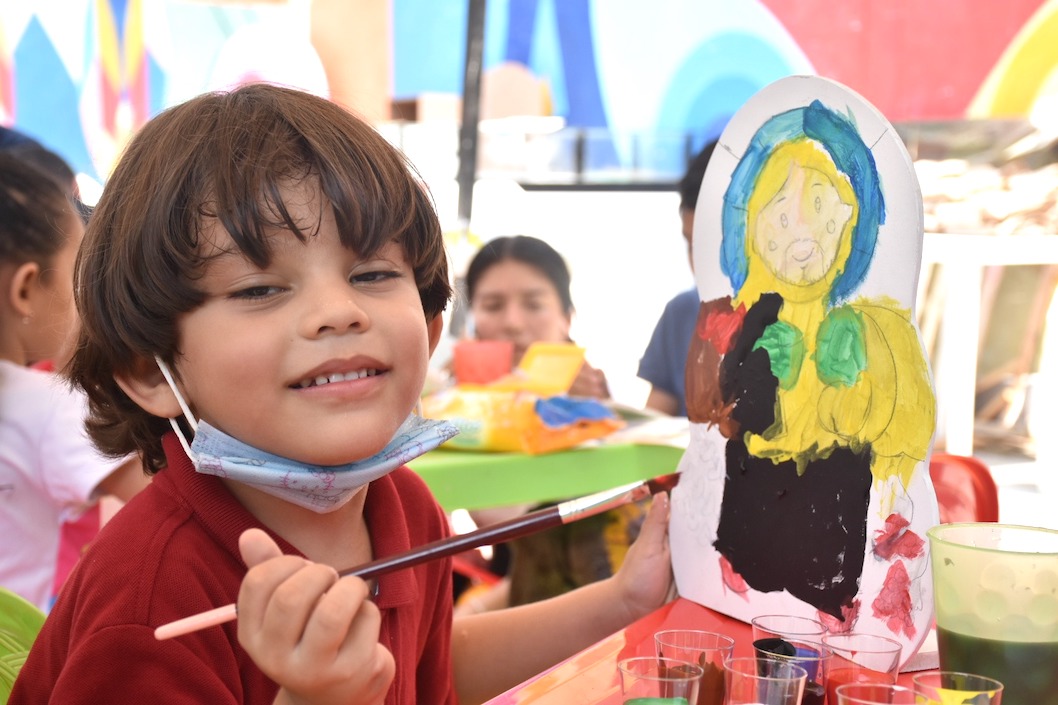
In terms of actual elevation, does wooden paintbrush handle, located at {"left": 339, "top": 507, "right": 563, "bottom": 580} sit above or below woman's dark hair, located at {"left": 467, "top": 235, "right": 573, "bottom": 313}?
below

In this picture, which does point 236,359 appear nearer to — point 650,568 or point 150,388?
point 150,388

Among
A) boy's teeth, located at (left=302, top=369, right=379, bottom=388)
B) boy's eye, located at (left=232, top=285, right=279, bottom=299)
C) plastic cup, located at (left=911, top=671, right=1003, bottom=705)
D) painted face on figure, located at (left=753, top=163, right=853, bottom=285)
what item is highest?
painted face on figure, located at (left=753, top=163, right=853, bottom=285)

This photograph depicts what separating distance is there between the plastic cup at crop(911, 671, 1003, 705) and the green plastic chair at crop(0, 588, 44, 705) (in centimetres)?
81

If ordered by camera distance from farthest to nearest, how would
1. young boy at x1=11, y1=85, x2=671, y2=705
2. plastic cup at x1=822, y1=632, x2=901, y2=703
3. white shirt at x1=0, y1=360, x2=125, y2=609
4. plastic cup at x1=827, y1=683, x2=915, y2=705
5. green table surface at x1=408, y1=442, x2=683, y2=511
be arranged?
1. green table surface at x1=408, y1=442, x2=683, y2=511
2. white shirt at x1=0, y1=360, x2=125, y2=609
3. young boy at x1=11, y1=85, x2=671, y2=705
4. plastic cup at x1=822, y1=632, x2=901, y2=703
5. plastic cup at x1=827, y1=683, x2=915, y2=705

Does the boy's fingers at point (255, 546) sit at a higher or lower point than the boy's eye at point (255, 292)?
lower

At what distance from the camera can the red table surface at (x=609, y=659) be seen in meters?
0.82

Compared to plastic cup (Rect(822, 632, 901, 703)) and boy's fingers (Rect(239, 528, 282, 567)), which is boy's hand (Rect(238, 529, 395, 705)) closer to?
boy's fingers (Rect(239, 528, 282, 567))

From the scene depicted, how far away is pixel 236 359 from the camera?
868 millimetres

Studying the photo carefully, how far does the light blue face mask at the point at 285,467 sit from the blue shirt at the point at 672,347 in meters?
1.91

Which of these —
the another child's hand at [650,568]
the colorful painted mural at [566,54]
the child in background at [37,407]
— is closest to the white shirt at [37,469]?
the child in background at [37,407]

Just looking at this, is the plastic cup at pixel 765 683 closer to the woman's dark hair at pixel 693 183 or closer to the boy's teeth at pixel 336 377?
the boy's teeth at pixel 336 377

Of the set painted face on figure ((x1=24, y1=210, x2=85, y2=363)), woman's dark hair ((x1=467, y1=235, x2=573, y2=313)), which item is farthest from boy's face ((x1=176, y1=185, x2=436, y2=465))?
woman's dark hair ((x1=467, y1=235, x2=573, y2=313))

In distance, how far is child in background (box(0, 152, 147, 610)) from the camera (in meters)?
1.67

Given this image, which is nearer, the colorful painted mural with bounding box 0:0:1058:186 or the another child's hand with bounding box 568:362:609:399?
the another child's hand with bounding box 568:362:609:399
